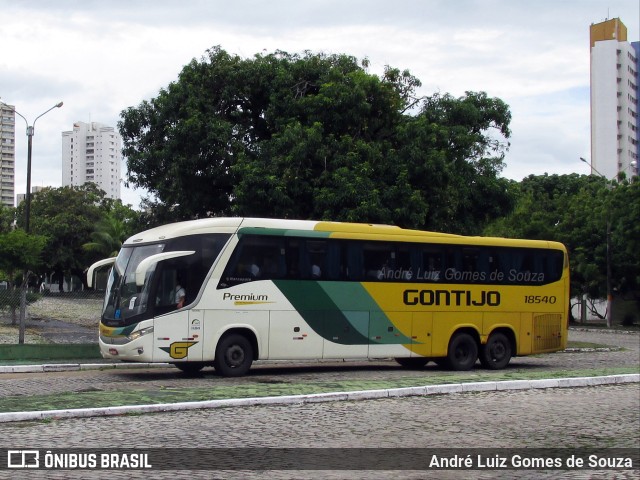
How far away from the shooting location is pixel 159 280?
656 inches

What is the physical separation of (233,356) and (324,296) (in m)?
2.46

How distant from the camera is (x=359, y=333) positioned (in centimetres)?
1888

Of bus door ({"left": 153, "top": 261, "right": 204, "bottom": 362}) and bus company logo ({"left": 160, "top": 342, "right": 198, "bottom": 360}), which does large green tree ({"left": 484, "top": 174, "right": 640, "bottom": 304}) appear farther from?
bus company logo ({"left": 160, "top": 342, "right": 198, "bottom": 360})

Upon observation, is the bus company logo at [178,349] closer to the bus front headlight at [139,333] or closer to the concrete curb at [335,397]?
the bus front headlight at [139,333]

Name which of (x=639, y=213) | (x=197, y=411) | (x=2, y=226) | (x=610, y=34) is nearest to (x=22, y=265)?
(x=197, y=411)

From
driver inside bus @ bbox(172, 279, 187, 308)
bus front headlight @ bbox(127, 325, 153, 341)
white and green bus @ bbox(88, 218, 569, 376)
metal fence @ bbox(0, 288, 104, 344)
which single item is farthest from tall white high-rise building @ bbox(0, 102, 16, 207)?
bus front headlight @ bbox(127, 325, 153, 341)

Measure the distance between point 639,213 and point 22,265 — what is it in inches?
1373

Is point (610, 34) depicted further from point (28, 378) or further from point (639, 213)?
point (28, 378)

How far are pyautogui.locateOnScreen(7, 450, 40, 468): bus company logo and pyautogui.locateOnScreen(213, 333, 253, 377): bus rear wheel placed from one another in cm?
874

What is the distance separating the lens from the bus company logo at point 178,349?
54.4 feet

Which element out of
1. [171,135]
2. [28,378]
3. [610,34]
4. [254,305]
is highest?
[610,34]

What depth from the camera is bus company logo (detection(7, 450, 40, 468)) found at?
25.6 ft

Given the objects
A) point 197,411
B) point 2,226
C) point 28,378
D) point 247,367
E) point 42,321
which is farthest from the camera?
point 2,226

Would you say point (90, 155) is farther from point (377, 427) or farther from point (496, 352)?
point (377, 427)
